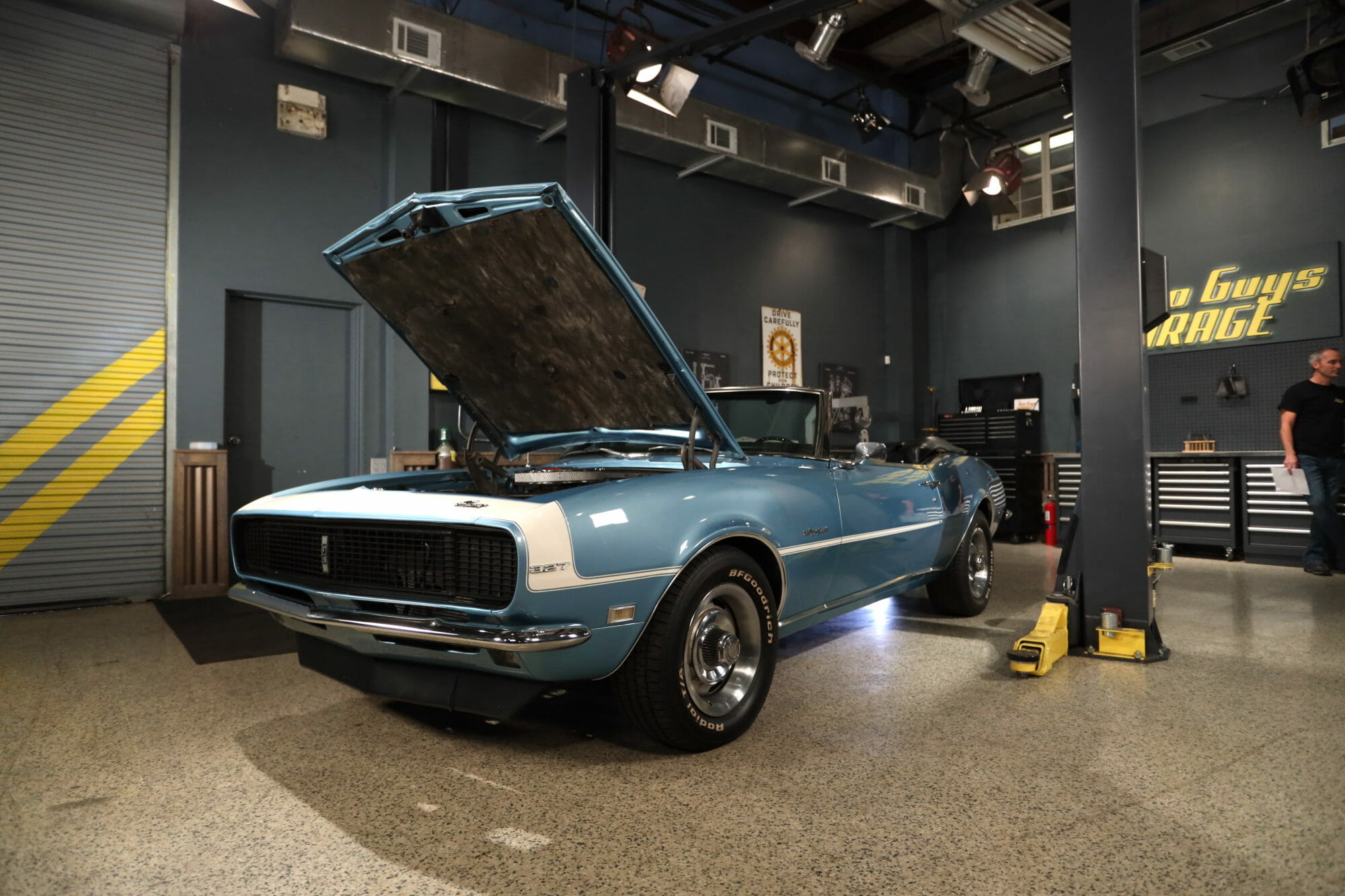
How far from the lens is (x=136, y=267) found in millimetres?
5043

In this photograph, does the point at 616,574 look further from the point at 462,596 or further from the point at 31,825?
the point at 31,825

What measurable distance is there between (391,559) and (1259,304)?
809 cm

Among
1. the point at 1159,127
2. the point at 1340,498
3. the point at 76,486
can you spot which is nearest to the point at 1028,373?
the point at 1159,127

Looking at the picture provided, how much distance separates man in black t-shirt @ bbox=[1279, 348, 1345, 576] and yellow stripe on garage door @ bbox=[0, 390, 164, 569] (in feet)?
26.4

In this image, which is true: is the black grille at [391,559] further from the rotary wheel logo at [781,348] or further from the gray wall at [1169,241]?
the gray wall at [1169,241]

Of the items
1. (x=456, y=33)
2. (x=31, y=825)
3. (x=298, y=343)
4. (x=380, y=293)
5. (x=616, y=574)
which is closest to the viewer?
(x=31, y=825)

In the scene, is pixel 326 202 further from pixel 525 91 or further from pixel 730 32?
pixel 730 32

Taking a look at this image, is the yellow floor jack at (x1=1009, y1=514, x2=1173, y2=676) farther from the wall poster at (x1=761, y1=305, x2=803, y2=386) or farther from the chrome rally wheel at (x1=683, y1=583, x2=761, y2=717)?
the wall poster at (x1=761, y1=305, x2=803, y2=386)

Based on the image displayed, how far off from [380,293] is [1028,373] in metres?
8.38

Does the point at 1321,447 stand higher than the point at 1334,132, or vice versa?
the point at 1334,132

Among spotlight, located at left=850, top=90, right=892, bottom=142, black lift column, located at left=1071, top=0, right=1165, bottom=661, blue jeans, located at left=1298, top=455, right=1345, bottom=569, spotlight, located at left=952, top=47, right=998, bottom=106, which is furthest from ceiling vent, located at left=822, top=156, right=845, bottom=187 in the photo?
blue jeans, located at left=1298, top=455, right=1345, bottom=569

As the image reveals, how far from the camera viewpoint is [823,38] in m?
5.95

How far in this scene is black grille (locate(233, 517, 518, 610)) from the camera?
1.79 meters

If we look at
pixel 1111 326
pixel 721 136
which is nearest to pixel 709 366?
pixel 721 136
